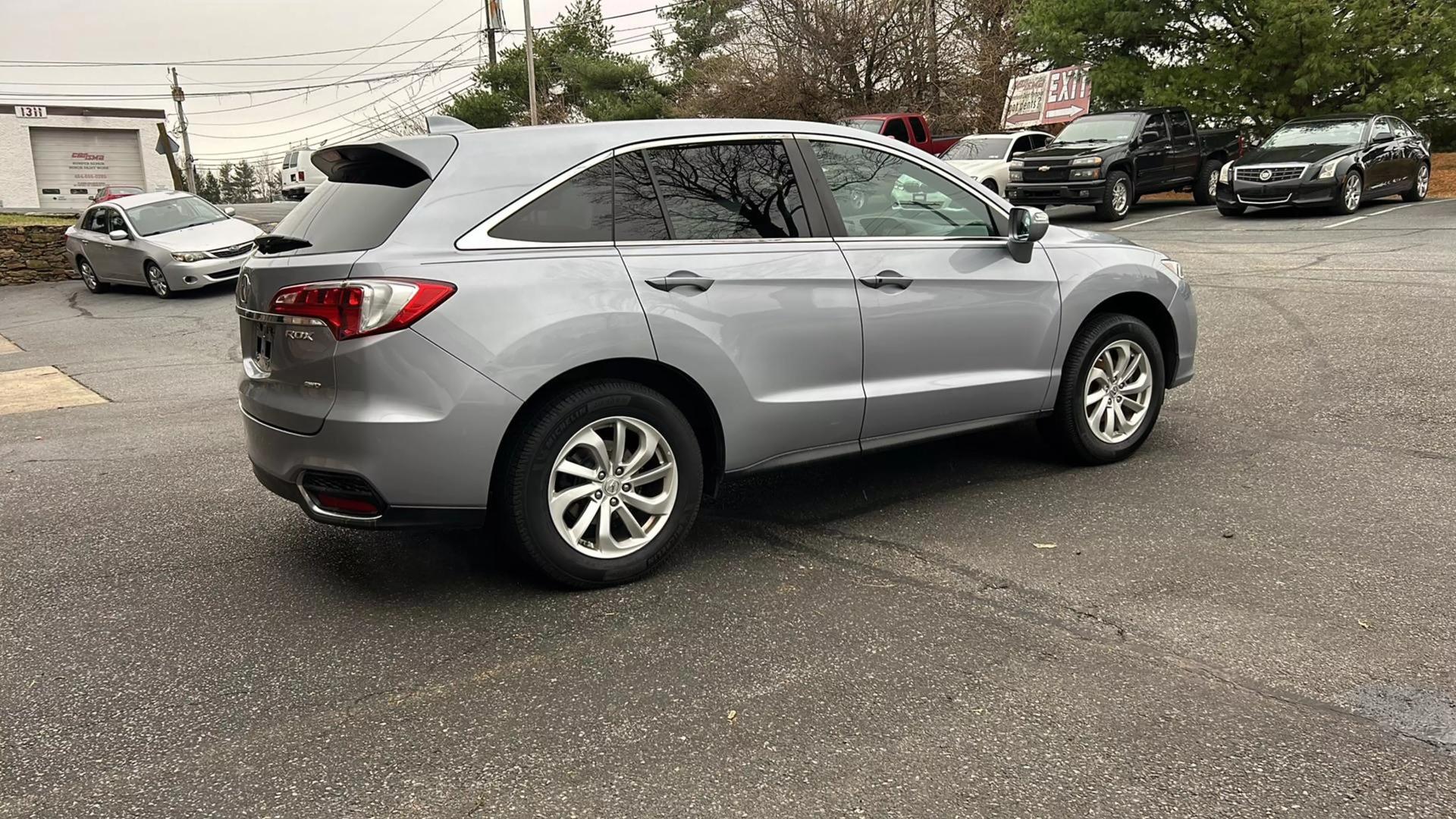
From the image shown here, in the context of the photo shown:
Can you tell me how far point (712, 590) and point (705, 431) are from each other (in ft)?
2.13

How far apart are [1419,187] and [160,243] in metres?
21.4

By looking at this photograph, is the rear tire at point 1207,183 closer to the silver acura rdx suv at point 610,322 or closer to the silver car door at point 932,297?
the silver car door at point 932,297

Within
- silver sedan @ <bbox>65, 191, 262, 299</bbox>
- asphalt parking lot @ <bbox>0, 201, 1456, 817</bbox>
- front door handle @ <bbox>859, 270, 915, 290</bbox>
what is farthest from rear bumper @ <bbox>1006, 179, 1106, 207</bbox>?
front door handle @ <bbox>859, 270, 915, 290</bbox>

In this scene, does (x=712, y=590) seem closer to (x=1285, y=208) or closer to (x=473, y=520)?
(x=473, y=520)

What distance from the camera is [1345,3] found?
75.5ft

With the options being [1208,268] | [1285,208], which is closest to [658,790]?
[1208,268]

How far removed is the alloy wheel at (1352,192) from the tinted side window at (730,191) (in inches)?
649

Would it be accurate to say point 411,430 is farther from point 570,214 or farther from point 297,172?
point 297,172

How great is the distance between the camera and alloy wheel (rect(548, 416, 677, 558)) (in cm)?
395

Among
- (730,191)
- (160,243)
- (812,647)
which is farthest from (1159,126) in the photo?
(812,647)

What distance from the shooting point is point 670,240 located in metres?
4.16

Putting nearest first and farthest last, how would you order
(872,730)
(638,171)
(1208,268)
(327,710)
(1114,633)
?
(872,730)
(327,710)
(1114,633)
(638,171)
(1208,268)

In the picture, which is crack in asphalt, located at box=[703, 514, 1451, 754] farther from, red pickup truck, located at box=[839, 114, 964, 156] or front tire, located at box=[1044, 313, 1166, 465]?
red pickup truck, located at box=[839, 114, 964, 156]

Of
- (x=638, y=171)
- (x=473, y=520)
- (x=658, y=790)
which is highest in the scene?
(x=638, y=171)
